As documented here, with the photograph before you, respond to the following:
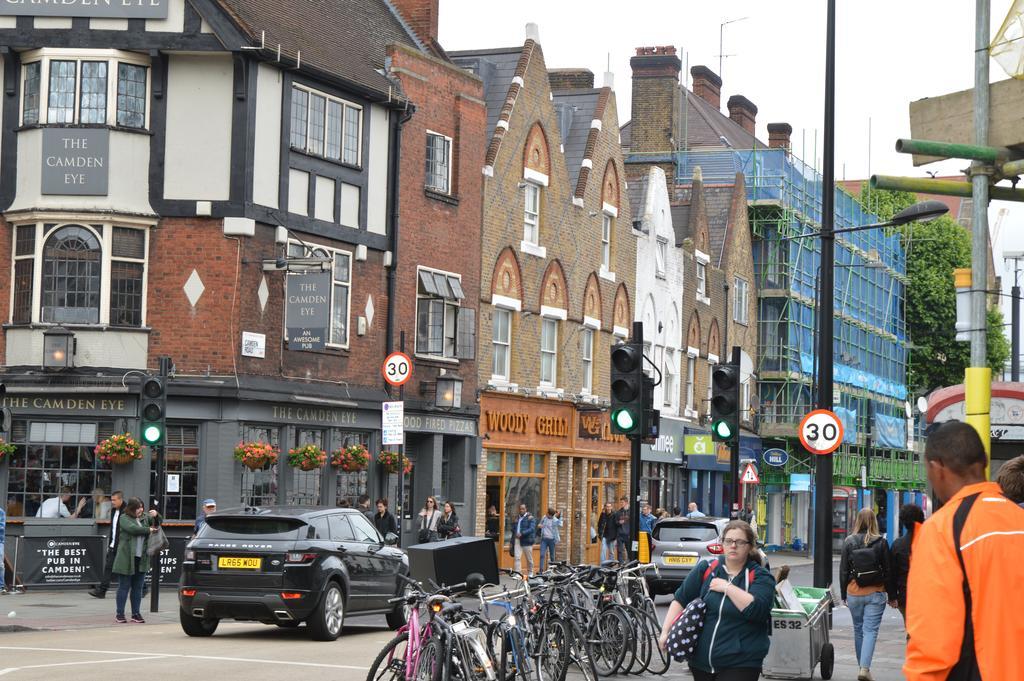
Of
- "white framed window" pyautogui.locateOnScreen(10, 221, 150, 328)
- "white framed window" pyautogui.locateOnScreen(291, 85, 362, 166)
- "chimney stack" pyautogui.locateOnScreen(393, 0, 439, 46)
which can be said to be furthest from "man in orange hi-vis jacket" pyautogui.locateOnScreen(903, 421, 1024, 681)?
"chimney stack" pyautogui.locateOnScreen(393, 0, 439, 46)

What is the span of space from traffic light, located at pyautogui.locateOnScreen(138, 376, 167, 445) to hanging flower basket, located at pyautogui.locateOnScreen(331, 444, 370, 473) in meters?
8.88

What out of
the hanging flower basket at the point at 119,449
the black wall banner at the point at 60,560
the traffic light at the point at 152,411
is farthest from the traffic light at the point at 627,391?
the black wall banner at the point at 60,560

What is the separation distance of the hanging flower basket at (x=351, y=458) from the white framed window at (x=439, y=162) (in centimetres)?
668

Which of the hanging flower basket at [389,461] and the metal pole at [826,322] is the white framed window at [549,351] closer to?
the hanging flower basket at [389,461]

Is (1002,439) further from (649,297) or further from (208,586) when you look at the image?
(649,297)

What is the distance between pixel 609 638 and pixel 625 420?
2334 mm

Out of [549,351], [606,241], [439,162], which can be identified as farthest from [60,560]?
[606,241]

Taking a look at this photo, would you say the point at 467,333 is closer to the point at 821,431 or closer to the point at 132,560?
the point at 132,560

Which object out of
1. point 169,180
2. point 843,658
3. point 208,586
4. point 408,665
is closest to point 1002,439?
point 843,658

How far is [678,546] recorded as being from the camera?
3047 cm

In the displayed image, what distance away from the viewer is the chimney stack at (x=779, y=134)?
234 feet

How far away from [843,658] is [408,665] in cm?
930

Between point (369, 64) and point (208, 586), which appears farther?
point (369, 64)

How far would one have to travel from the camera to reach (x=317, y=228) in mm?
31781
